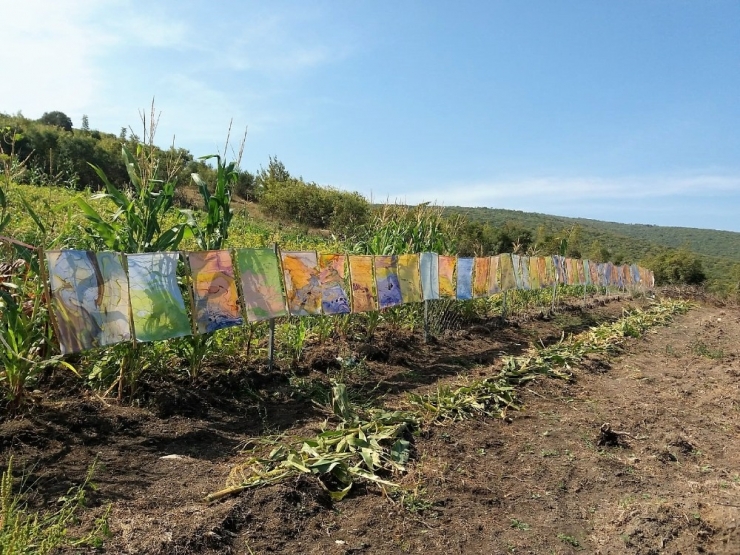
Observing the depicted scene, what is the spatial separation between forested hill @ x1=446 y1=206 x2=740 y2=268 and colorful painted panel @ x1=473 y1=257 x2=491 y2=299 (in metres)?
74.2

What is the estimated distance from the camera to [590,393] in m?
6.12

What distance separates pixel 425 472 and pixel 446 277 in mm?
5877

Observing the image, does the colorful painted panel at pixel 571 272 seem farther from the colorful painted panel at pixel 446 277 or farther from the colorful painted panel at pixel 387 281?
the colorful painted panel at pixel 387 281

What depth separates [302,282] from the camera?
6.36 m

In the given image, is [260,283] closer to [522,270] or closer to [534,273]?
[522,270]

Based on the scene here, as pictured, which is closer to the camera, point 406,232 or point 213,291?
point 213,291

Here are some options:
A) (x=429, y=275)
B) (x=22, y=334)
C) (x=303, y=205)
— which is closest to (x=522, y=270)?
(x=429, y=275)

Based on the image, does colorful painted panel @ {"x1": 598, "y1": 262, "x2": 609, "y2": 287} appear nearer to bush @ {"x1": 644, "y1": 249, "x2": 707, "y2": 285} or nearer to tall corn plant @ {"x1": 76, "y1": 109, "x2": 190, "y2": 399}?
tall corn plant @ {"x1": 76, "y1": 109, "x2": 190, "y2": 399}

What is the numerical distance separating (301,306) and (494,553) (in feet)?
13.0

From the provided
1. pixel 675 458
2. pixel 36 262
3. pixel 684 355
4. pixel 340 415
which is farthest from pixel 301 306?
pixel 684 355

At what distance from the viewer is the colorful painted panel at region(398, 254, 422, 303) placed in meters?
8.23

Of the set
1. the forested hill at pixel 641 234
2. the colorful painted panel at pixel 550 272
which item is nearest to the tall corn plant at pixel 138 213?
the colorful painted panel at pixel 550 272

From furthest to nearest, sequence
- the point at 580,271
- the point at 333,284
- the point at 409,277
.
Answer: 1. the point at 580,271
2. the point at 409,277
3. the point at 333,284

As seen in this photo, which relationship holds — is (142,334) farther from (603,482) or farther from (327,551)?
(603,482)
